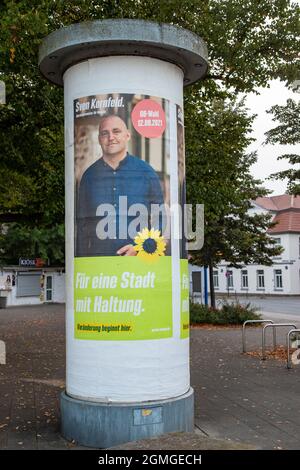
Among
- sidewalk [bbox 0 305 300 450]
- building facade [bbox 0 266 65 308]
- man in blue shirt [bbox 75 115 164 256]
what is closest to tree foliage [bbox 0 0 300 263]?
sidewalk [bbox 0 305 300 450]

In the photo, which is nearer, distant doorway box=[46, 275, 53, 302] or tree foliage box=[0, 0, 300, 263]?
tree foliage box=[0, 0, 300, 263]

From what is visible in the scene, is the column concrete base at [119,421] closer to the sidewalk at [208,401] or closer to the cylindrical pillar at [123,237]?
the cylindrical pillar at [123,237]

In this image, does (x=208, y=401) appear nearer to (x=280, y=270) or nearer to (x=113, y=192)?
(x=113, y=192)

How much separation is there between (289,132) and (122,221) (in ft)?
29.1

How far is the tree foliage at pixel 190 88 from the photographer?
1256 centimetres

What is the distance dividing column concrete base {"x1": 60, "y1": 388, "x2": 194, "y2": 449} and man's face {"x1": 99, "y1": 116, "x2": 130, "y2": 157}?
266 centimetres

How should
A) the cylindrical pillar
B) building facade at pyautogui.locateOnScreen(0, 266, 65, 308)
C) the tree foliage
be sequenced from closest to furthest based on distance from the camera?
the cylindrical pillar < the tree foliage < building facade at pyautogui.locateOnScreen(0, 266, 65, 308)

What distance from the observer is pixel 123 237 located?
5941 millimetres

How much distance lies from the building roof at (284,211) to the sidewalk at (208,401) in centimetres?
4167

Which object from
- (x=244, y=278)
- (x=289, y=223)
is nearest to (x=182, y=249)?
(x=289, y=223)

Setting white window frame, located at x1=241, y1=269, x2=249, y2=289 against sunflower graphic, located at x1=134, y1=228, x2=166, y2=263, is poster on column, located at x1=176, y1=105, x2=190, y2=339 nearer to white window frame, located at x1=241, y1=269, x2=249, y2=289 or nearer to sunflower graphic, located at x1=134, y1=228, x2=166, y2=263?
sunflower graphic, located at x1=134, y1=228, x2=166, y2=263

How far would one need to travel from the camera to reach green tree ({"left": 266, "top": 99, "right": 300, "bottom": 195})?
1355 centimetres
